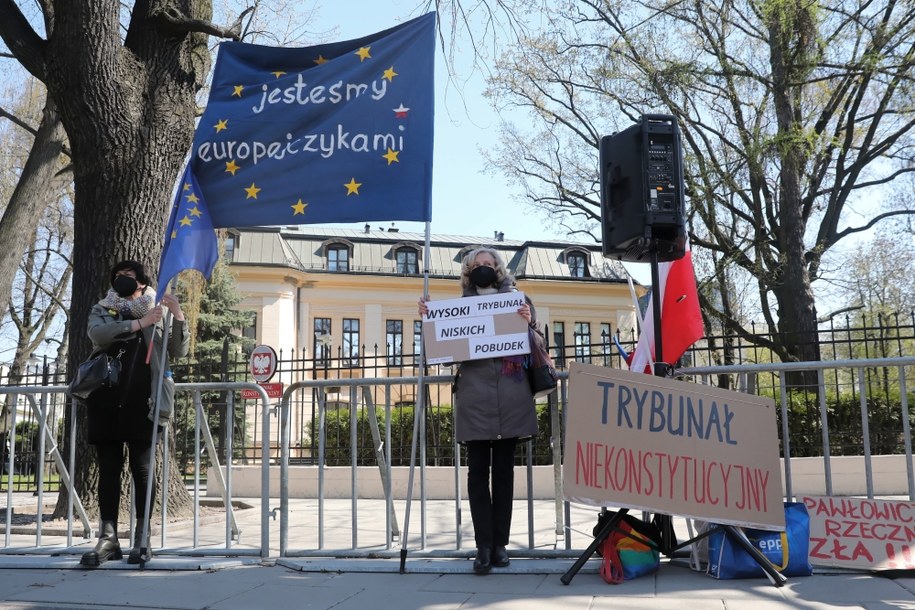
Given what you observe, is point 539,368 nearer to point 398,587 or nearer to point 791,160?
point 398,587

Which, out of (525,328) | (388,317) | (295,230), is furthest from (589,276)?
(525,328)

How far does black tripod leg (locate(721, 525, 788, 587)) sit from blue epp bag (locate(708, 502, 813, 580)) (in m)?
0.06

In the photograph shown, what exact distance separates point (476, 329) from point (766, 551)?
2.12m

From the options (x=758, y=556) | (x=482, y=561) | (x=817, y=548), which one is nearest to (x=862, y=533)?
(x=817, y=548)

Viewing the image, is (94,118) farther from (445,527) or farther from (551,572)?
(551,572)

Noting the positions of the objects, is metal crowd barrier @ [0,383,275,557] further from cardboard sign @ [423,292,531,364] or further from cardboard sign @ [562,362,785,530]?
cardboard sign @ [562,362,785,530]

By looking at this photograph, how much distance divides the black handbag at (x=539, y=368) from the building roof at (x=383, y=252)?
134ft

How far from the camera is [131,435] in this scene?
543cm

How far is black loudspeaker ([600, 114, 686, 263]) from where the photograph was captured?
5.06 metres

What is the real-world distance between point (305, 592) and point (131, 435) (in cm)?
178

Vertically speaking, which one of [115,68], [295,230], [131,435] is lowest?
[131,435]

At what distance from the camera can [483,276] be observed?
17.1 feet

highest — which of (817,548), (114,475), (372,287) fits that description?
(372,287)

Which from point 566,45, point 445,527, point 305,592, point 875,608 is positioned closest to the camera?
point 875,608
